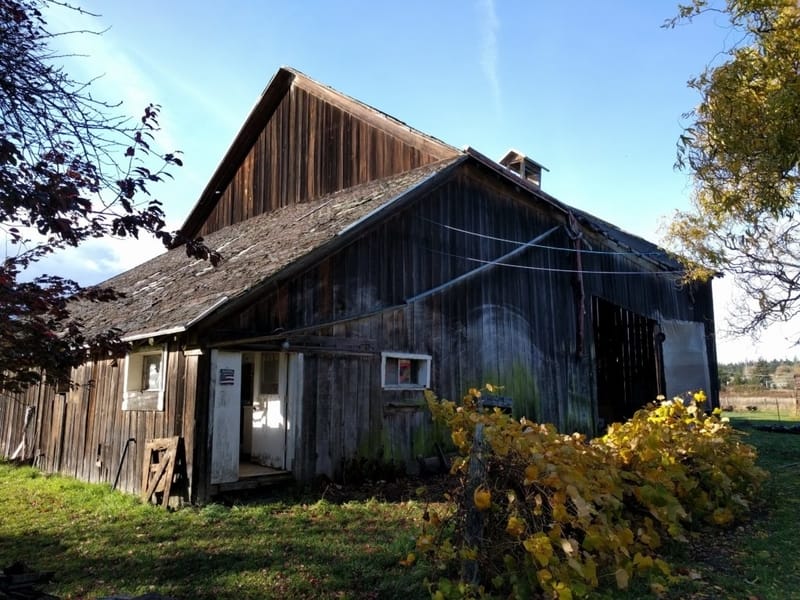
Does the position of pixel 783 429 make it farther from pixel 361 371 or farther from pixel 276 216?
pixel 276 216

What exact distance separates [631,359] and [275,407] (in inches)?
504

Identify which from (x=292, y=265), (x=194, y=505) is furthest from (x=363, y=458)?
(x=292, y=265)

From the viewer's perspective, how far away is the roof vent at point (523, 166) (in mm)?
17578

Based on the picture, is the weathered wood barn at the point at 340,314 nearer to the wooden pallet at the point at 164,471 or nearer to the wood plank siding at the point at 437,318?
the wood plank siding at the point at 437,318

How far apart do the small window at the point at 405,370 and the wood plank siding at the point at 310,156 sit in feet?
15.2

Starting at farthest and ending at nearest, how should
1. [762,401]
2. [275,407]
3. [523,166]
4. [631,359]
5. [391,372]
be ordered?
1. [762,401]
2. [631,359]
3. [523,166]
4. [391,372]
5. [275,407]

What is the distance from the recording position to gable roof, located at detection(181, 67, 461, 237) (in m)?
13.4

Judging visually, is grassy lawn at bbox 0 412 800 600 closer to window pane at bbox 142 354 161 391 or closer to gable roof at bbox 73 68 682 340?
window pane at bbox 142 354 161 391

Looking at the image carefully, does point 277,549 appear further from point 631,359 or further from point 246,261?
point 631,359

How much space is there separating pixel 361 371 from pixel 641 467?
5.22 m

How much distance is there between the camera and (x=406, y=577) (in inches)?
206

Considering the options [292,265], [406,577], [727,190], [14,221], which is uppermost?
[727,190]

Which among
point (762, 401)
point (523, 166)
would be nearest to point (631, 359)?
point (523, 166)

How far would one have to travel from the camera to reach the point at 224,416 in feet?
28.6
